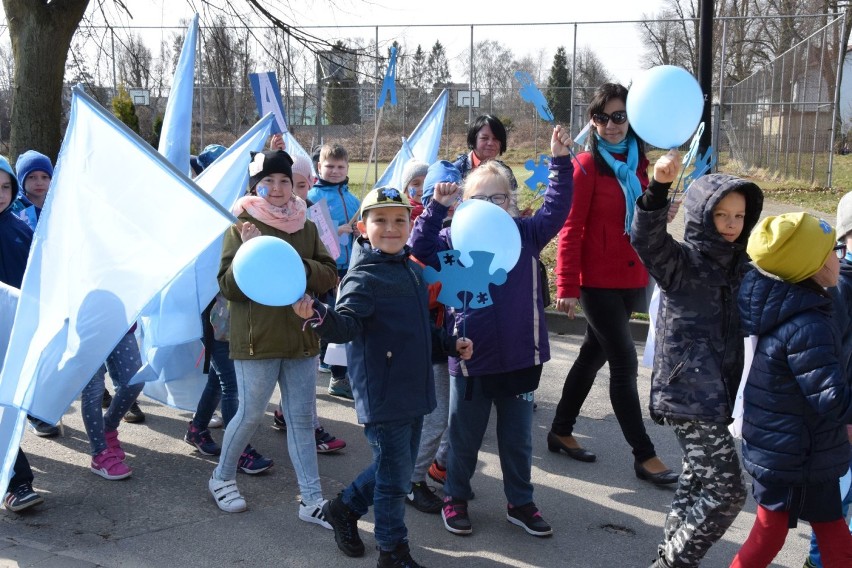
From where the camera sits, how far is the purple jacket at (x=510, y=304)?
3654 mm

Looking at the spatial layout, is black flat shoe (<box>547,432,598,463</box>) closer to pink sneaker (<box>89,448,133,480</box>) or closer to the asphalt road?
the asphalt road

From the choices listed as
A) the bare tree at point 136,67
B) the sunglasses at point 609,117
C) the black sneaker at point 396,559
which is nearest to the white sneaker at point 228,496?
the black sneaker at point 396,559

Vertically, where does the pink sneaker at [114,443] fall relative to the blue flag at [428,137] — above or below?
below

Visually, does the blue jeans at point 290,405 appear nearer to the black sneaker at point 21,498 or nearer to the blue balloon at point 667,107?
the black sneaker at point 21,498

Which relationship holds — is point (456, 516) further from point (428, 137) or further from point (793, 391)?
point (428, 137)

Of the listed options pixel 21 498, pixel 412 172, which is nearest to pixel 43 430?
pixel 21 498

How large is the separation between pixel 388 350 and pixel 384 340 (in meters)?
0.04

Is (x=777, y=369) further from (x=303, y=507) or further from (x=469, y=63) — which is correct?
(x=469, y=63)

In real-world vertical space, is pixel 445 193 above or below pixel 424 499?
above

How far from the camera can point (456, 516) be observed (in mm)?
3840

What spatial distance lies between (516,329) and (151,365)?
2.12 metres

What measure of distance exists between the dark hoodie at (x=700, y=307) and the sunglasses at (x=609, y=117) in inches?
46.9

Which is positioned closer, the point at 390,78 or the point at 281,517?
the point at 281,517

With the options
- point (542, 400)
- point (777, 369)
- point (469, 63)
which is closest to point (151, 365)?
point (542, 400)
